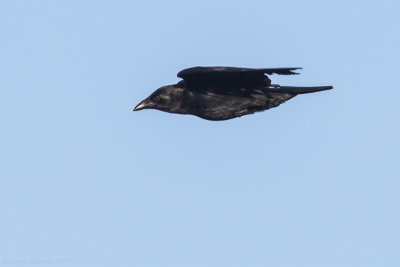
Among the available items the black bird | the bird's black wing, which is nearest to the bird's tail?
the black bird

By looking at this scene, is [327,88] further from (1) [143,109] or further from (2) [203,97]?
(1) [143,109]

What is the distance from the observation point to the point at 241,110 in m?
24.9

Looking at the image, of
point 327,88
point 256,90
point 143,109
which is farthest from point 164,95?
point 327,88

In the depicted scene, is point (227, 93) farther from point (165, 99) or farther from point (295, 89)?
point (165, 99)

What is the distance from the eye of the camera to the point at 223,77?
80.5 feet

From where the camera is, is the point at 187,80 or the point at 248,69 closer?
the point at 248,69

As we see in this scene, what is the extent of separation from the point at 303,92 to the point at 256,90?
1.25 m

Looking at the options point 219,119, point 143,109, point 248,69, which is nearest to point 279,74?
point 248,69

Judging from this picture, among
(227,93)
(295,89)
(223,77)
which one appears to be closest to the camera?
(223,77)

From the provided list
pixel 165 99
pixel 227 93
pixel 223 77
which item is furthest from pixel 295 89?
pixel 165 99

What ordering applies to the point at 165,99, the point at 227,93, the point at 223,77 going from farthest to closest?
the point at 165,99 < the point at 227,93 < the point at 223,77

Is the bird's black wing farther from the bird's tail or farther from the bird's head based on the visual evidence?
the bird's head

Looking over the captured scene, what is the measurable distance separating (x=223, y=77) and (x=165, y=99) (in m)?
2.09

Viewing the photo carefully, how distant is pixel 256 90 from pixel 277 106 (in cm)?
75
